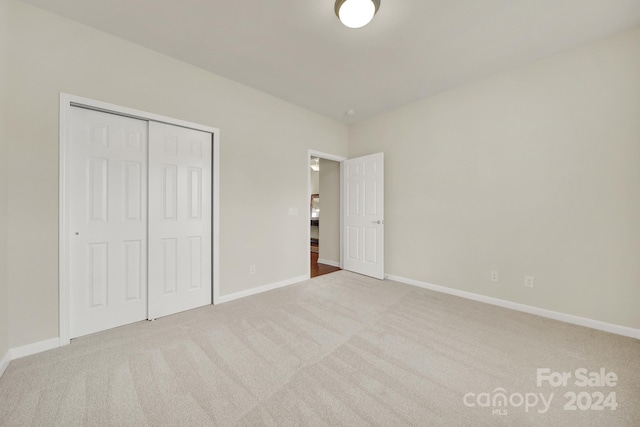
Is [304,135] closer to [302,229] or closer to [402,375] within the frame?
[302,229]

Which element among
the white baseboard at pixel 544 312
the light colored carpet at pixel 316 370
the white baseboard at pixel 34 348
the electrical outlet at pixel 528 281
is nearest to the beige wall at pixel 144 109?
the white baseboard at pixel 34 348

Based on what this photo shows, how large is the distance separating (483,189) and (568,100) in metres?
1.09

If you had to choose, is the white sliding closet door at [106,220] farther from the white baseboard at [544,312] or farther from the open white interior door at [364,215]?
the white baseboard at [544,312]

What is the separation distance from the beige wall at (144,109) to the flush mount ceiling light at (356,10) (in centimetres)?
167

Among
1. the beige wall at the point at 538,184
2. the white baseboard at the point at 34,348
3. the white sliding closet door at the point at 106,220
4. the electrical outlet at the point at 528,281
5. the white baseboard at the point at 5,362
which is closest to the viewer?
the white baseboard at the point at 5,362

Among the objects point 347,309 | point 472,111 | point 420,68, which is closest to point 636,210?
point 472,111

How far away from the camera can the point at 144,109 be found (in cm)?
233

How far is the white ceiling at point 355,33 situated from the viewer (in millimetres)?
1867

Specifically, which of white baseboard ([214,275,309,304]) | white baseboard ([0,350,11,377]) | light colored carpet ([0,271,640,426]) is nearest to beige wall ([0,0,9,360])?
white baseboard ([0,350,11,377])

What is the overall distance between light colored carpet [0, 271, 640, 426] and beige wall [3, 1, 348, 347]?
2.08 feet

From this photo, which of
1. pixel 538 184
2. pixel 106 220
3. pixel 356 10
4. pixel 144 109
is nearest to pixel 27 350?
pixel 106 220

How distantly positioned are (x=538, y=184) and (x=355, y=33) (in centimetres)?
241

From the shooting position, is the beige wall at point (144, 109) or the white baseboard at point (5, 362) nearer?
the white baseboard at point (5, 362)

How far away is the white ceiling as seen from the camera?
73.5 inches
